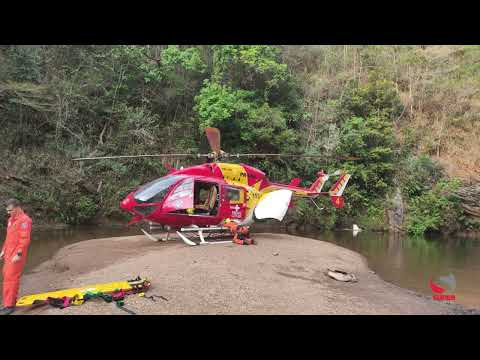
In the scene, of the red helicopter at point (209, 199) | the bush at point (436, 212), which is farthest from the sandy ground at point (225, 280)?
the bush at point (436, 212)

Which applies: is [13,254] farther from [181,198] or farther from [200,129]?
[200,129]

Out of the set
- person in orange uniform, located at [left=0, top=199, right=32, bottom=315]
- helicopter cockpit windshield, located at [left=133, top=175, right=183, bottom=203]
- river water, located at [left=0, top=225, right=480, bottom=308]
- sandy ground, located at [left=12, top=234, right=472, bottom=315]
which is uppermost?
helicopter cockpit windshield, located at [left=133, top=175, right=183, bottom=203]

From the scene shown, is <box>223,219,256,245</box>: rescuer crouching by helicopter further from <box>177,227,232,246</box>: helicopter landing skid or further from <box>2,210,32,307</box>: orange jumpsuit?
<box>2,210,32,307</box>: orange jumpsuit

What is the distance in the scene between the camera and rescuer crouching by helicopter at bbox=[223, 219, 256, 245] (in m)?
10.3

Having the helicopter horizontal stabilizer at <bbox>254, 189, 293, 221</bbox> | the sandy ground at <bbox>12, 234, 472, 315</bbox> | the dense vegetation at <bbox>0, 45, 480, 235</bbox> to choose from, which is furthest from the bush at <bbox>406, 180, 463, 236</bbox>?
the helicopter horizontal stabilizer at <bbox>254, 189, 293, 221</bbox>

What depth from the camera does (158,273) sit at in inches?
273

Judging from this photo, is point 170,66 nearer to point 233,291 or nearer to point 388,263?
point 388,263

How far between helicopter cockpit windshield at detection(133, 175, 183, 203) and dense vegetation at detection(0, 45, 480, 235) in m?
8.13

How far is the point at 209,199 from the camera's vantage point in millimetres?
11273

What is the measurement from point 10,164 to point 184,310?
14.8 m

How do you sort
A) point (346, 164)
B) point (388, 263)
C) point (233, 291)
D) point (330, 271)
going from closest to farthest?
point (233, 291), point (330, 271), point (388, 263), point (346, 164)

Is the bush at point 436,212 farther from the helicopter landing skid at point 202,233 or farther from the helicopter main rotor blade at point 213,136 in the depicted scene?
the helicopter main rotor blade at point 213,136

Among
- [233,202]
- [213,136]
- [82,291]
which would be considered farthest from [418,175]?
[82,291]

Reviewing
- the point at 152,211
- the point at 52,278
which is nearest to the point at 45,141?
the point at 152,211
